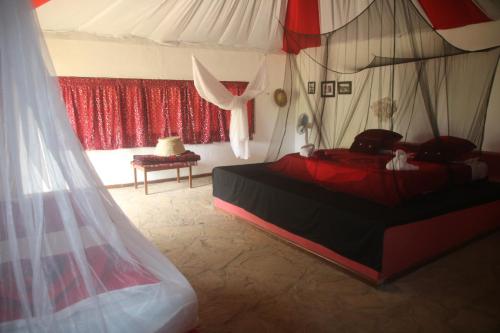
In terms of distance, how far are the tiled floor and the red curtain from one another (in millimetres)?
2303

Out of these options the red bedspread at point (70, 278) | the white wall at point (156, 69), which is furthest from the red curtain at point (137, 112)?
the red bedspread at point (70, 278)

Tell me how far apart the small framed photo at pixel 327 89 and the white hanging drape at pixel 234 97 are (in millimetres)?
1057

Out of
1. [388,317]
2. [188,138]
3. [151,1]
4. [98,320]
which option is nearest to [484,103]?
[388,317]

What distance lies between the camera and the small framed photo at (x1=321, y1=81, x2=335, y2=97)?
383cm

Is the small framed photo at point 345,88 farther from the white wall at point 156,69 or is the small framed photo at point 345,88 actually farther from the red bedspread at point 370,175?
the white wall at point 156,69

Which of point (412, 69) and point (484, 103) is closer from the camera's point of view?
point (484, 103)

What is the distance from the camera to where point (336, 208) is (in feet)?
9.34

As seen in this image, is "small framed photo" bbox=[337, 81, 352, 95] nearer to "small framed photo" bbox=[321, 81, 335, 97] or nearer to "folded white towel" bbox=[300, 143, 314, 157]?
"small framed photo" bbox=[321, 81, 335, 97]

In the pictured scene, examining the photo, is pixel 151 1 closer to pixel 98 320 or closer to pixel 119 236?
pixel 119 236

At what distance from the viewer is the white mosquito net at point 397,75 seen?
3.29 metres

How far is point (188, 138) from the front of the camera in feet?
19.7

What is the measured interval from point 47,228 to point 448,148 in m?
3.87

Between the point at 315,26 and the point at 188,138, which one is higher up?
the point at 315,26

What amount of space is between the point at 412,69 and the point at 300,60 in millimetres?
1313
